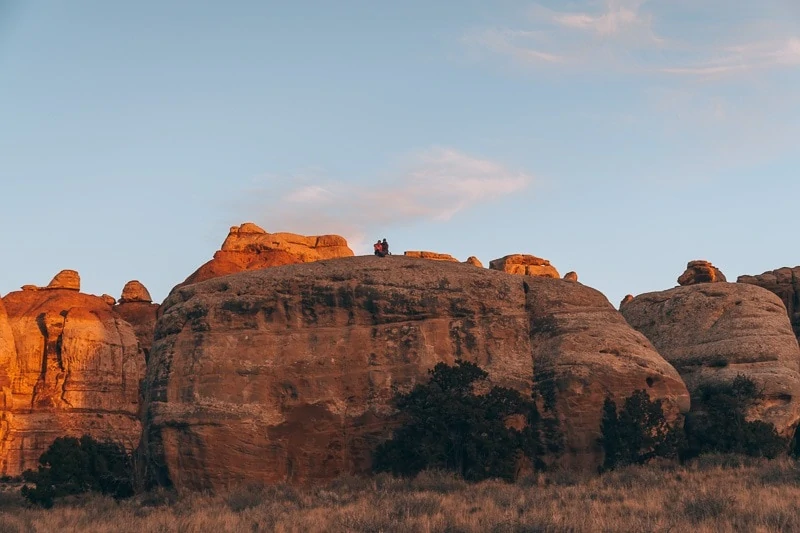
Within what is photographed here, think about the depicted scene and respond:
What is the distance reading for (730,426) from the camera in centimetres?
4794

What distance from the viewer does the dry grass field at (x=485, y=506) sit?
28.0m

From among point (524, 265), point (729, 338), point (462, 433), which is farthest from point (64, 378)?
point (729, 338)

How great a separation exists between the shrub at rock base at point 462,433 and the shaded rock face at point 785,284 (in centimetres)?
3674

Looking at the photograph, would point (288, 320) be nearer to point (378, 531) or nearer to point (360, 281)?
point (360, 281)

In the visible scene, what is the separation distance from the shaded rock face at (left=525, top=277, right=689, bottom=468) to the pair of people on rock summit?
729cm

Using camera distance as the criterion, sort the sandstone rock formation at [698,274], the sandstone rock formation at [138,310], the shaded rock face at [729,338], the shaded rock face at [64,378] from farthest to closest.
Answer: the sandstone rock formation at [138,310] < the shaded rock face at [64,378] < the sandstone rock formation at [698,274] < the shaded rock face at [729,338]

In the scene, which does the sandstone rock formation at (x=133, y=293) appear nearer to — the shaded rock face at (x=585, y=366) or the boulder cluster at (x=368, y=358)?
the boulder cluster at (x=368, y=358)

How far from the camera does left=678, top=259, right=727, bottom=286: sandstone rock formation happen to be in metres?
72.1

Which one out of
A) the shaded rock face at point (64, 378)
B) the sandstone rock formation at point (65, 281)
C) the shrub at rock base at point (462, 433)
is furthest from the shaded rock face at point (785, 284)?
the sandstone rock formation at point (65, 281)

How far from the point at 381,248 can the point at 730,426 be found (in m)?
18.7

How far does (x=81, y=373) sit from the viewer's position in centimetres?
8938

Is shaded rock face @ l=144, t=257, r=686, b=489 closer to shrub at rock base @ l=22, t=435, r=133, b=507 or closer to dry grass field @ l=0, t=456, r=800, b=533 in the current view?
dry grass field @ l=0, t=456, r=800, b=533

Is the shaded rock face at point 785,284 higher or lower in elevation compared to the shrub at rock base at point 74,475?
higher

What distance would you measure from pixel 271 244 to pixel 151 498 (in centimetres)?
4913
